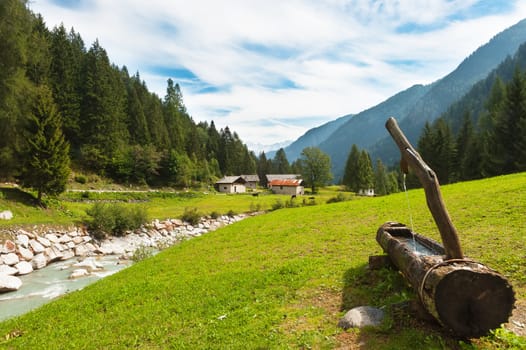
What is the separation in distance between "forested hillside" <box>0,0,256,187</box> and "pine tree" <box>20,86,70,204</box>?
0.12 m

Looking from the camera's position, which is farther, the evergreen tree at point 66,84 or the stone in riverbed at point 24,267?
the evergreen tree at point 66,84

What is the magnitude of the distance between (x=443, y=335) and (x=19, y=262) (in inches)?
812

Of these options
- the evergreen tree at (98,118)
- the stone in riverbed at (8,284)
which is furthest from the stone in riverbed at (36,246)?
the evergreen tree at (98,118)

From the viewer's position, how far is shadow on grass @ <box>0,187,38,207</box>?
926 inches

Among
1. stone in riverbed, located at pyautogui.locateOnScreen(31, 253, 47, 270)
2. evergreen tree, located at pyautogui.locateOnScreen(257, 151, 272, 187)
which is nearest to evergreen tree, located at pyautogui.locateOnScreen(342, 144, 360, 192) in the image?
evergreen tree, located at pyautogui.locateOnScreen(257, 151, 272, 187)

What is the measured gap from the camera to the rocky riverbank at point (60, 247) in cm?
1528

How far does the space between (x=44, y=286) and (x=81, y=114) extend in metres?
49.8

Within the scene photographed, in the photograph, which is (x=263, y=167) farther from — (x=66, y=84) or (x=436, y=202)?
(x=436, y=202)

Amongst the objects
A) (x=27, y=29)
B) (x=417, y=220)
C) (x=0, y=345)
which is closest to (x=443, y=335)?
(x=0, y=345)

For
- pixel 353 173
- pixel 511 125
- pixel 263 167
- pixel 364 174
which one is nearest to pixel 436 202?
pixel 511 125

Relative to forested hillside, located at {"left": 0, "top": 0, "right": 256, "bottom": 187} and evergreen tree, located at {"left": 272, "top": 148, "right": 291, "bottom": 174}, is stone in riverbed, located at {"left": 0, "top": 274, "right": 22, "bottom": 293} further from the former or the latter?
evergreen tree, located at {"left": 272, "top": 148, "right": 291, "bottom": 174}

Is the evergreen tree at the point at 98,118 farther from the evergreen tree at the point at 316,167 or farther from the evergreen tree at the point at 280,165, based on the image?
the evergreen tree at the point at 280,165

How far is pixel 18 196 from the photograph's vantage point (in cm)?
2450

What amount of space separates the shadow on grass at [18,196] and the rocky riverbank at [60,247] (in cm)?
611
